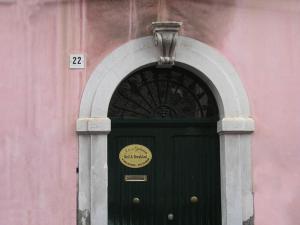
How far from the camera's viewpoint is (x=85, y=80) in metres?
7.21

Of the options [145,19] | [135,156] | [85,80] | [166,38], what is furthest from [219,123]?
[85,80]

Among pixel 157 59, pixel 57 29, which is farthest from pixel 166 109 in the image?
pixel 57 29

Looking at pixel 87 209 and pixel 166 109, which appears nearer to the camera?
pixel 87 209

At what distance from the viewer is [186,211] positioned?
24.5 ft

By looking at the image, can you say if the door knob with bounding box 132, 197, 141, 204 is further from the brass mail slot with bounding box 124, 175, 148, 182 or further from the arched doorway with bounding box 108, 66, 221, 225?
the brass mail slot with bounding box 124, 175, 148, 182

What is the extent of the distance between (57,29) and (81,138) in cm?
135

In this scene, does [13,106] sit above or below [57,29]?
below

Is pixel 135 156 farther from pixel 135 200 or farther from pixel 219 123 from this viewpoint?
pixel 219 123

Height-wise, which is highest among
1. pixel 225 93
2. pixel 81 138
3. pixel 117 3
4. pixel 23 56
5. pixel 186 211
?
pixel 117 3

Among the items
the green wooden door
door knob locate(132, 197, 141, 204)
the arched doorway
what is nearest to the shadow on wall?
the arched doorway

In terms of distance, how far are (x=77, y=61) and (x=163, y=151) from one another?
1.53 m

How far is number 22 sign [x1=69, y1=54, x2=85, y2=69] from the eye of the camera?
7.21m

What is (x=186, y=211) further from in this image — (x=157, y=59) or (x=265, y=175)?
(x=157, y=59)

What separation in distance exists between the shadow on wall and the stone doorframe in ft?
0.43
